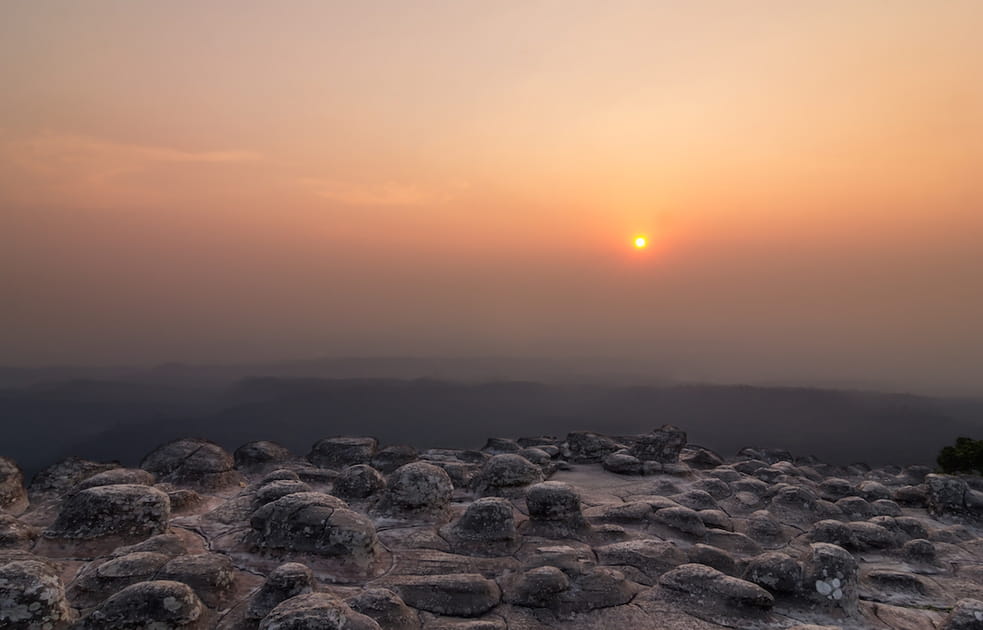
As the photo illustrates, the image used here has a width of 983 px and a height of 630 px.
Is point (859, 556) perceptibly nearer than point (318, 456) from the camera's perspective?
Yes

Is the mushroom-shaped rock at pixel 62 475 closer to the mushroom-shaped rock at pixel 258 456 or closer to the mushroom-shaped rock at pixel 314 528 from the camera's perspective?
the mushroom-shaped rock at pixel 258 456

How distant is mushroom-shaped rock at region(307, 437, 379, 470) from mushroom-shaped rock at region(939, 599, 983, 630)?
19050mm

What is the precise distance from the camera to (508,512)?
1527 cm

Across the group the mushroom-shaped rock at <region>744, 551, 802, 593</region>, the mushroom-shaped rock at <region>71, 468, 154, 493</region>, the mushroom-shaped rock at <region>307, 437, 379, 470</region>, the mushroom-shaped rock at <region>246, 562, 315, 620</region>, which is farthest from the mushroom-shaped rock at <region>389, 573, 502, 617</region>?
the mushroom-shaped rock at <region>307, 437, 379, 470</region>

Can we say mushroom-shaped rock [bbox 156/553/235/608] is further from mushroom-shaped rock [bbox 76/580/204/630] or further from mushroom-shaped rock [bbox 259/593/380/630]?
mushroom-shaped rock [bbox 259/593/380/630]

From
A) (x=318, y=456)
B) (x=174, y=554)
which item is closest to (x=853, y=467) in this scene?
(x=318, y=456)

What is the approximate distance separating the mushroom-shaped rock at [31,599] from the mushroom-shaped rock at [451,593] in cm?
585

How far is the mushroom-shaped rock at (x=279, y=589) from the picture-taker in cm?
1068

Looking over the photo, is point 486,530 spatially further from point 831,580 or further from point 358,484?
point 831,580

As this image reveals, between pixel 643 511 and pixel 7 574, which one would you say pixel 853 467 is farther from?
pixel 7 574

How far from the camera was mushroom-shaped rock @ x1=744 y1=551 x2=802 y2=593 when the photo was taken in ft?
41.2

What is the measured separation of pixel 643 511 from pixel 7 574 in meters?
14.9

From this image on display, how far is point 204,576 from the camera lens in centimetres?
1138

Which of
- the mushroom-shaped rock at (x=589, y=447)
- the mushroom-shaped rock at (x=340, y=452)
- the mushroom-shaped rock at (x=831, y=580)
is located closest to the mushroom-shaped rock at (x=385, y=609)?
the mushroom-shaped rock at (x=831, y=580)
